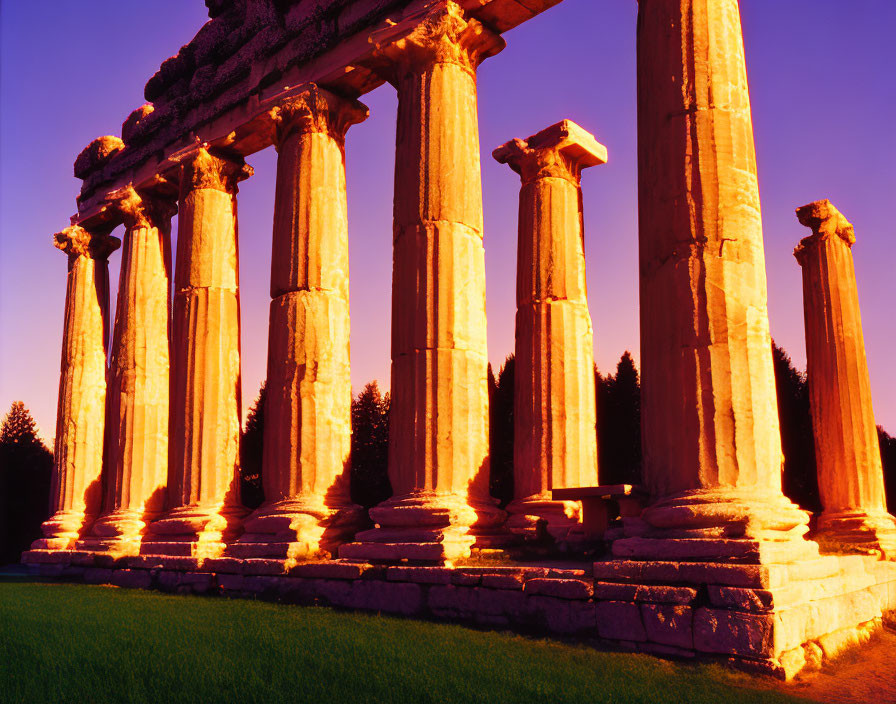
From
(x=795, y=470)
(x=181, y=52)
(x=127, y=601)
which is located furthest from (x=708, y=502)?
(x=795, y=470)

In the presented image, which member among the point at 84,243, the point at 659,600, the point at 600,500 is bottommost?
the point at 659,600

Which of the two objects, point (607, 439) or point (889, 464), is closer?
point (889, 464)

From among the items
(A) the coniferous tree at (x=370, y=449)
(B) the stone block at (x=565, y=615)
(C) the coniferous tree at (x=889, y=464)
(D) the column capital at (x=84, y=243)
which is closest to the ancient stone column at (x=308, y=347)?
(B) the stone block at (x=565, y=615)

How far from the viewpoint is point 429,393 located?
1588cm

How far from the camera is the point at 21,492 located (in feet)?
132

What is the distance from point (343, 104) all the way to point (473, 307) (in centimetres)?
687

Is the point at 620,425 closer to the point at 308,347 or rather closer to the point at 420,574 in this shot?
the point at 308,347

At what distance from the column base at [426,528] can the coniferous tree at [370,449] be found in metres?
21.2

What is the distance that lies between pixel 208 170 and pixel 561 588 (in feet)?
50.8

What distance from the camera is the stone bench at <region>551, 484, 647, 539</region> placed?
13.4 metres

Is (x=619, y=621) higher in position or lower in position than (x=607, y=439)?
lower

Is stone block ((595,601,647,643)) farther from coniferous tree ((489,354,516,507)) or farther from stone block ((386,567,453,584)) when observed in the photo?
coniferous tree ((489,354,516,507))

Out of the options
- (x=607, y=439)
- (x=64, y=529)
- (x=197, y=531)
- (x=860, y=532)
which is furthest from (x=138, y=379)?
(x=607, y=439)

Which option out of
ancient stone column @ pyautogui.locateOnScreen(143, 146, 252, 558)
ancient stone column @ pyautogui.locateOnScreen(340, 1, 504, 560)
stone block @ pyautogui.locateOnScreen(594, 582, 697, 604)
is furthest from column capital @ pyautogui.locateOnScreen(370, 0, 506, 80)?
stone block @ pyautogui.locateOnScreen(594, 582, 697, 604)
